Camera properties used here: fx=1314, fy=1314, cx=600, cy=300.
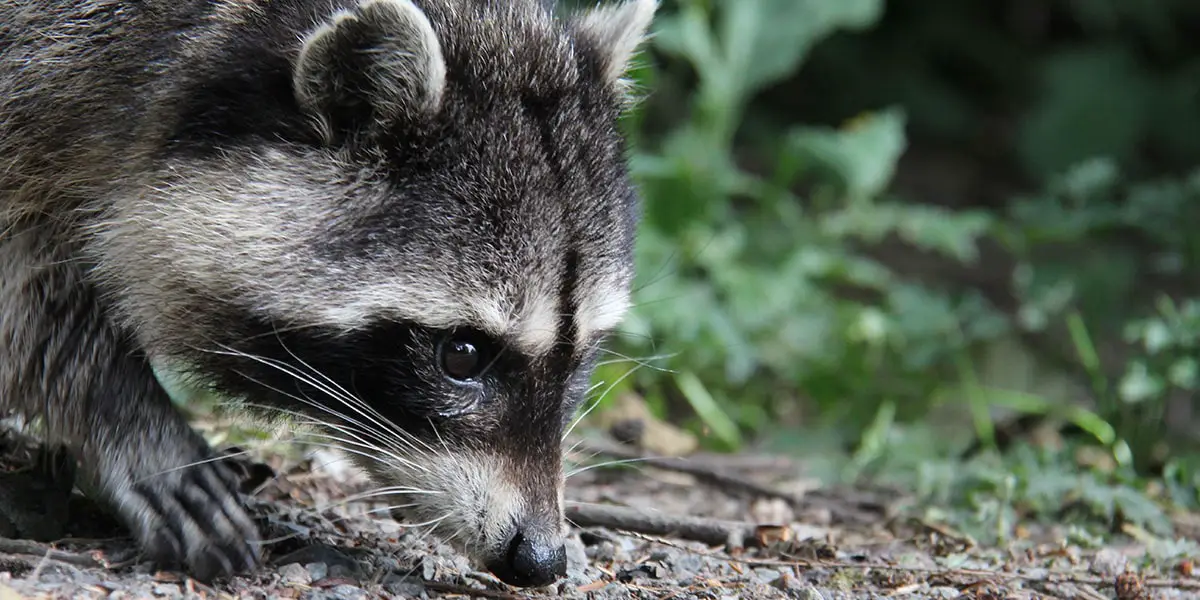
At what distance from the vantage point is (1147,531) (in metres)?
5.97

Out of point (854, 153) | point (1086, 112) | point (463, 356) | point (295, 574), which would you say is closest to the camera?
point (463, 356)

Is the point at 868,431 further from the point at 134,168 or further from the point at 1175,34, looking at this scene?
the point at 1175,34

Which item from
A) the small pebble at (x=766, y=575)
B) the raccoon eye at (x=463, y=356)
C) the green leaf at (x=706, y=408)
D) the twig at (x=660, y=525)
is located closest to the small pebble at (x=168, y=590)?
the raccoon eye at (x=463, y=356)

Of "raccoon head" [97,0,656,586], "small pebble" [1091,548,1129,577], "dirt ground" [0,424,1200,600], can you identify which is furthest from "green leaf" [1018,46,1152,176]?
"raccoon head" [97,0,656,586]

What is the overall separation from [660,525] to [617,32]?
197cm

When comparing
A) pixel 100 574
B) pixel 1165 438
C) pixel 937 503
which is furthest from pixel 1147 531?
pixel 100 574

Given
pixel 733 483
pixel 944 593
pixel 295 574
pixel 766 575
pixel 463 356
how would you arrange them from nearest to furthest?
1. pixel 463 356
2. pixel 295 574
3. pixel 944 593
4. pixel 766 575
5. pixel 733 483

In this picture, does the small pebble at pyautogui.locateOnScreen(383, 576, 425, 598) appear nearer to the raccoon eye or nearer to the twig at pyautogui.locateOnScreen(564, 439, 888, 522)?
the raccoon eye

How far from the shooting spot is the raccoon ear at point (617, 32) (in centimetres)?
497

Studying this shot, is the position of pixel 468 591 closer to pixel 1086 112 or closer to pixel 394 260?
pixel 394 260

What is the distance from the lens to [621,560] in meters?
4.96

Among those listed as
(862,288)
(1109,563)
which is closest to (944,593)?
(1109,563)

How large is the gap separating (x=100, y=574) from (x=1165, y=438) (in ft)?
18.8

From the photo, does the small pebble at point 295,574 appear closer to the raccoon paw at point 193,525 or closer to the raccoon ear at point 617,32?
the raccoon paw at point 193,525
